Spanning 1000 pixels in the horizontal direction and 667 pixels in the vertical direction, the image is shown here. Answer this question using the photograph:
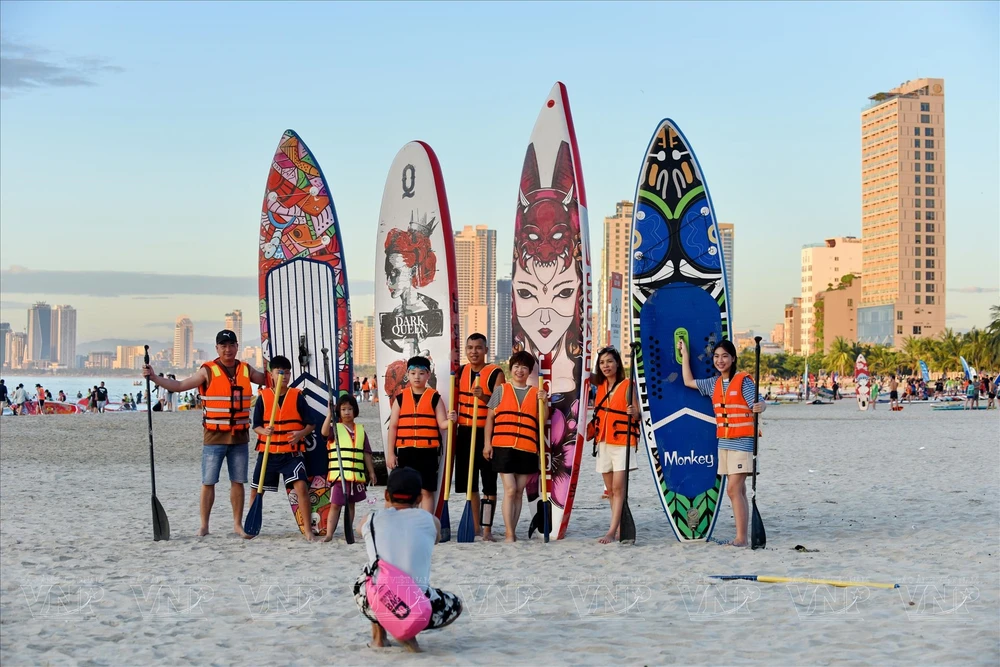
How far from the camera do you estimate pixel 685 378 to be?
26.7ft

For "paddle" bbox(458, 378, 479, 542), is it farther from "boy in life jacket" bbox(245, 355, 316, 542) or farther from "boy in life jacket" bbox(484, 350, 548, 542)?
"boy in life jacket" bbox(245, 355, 316, 542)

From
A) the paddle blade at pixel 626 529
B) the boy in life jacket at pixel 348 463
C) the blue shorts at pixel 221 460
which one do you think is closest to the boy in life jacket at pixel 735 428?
the paddle blade at pixel 626 529

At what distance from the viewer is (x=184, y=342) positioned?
197875 mm

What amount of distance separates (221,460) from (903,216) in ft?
450

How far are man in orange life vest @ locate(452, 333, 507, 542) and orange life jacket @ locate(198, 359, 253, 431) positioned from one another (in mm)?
1586

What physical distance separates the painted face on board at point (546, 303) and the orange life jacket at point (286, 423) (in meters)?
2.05

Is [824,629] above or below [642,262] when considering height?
below

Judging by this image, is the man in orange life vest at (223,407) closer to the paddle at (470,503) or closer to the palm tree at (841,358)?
the paddle at (470,503)

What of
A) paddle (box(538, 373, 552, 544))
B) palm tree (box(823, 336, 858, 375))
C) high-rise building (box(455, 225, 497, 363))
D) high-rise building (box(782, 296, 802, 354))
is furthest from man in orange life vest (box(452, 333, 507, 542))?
high-rise building (box(455, 225, 497, 363))

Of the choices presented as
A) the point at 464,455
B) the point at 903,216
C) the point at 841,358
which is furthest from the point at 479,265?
the point at 464,455

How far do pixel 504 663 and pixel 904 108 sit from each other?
144 metres

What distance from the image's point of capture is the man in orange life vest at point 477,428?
26.0ft

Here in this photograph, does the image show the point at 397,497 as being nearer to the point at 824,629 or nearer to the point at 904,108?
the point at 824,629

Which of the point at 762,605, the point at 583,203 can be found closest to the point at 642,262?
the point at 583,203
